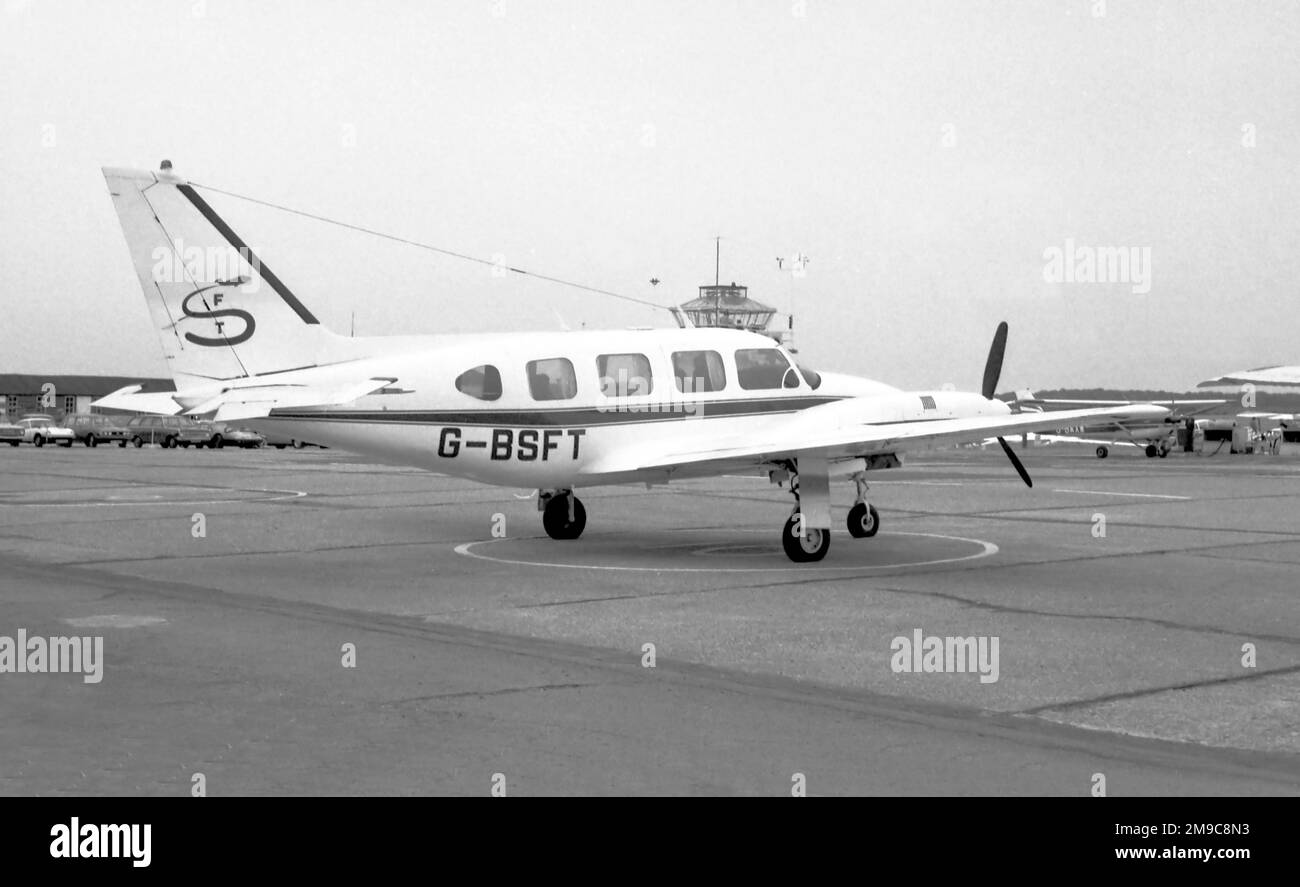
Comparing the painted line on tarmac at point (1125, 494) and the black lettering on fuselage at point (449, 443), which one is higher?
the black lettering on fuselage at point (449, 443)

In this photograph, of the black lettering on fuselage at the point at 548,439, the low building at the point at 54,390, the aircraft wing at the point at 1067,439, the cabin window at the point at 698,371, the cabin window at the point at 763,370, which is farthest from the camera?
the low building at the point at 54,390

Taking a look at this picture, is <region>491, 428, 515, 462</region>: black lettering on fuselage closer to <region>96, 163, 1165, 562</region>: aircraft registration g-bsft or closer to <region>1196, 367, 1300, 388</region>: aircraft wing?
<region>96, 163, 1165, 562</region>: aircraft registration g-bsft

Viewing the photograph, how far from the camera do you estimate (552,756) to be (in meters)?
7.89

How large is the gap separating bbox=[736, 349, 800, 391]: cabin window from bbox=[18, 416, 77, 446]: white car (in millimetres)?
70129

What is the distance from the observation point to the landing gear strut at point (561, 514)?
21.3 m

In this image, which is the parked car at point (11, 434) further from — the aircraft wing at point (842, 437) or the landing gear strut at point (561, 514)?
the aircraft wing at point (842, 437)

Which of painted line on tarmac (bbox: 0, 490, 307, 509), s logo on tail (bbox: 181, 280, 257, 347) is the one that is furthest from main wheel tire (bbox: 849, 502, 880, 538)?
painted line on tarmac (bbox: 0, 490, 307, 509)

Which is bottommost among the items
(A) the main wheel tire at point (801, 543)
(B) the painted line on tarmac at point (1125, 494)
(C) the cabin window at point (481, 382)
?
(B) the painted line on tarmac at point (1125, 494)

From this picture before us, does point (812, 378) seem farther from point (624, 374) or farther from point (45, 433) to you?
point (45, 433)

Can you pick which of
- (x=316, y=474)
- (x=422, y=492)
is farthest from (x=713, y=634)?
→ (x=316, y=474)

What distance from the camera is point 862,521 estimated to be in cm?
2112

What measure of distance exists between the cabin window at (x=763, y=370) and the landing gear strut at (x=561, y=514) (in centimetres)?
340

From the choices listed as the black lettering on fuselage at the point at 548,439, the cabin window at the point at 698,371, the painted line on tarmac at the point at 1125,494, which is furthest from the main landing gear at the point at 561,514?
the painted line on tarmac at the point at 1125,494

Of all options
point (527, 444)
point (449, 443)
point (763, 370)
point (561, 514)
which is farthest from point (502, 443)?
point (763, 370)
